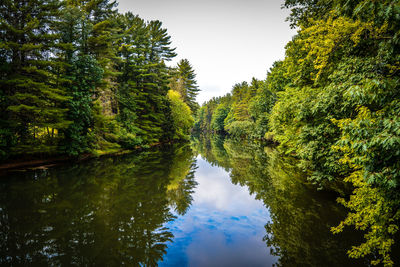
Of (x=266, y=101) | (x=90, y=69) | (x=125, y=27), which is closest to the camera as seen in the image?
(x=90, y=69)

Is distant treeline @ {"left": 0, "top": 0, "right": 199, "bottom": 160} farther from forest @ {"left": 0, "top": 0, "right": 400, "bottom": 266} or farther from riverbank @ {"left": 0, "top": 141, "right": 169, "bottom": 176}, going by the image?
riverbank @ {"left": 0, "top": 141, "right": 169, "bottom": 176}

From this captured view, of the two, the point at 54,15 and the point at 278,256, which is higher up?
the point at 54,15

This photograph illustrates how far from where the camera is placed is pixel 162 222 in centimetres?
632

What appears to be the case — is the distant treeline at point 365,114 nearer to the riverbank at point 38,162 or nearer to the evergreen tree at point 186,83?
the riverbank at point 38,162

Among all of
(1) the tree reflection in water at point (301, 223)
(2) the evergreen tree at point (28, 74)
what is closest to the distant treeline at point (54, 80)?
(2) the evergreen tree at point (28, 74)

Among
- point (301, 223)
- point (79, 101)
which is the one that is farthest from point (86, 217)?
point (79, 101)

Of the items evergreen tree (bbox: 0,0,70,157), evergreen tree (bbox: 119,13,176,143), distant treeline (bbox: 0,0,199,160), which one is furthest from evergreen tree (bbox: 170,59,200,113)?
evergreen tree (bbox: 0,0,70,157)

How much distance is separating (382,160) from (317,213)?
4936mm

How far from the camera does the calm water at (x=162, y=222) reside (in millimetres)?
4562

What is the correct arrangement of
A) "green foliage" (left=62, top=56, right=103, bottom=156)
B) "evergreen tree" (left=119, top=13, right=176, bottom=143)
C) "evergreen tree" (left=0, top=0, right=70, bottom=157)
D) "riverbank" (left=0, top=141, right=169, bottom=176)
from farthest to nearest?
"evergreen tree" (left=119, top=13, right=176, bottom=143), "green foliage" (left=62, top=56, right=103, bottom=156), "riverbank" (left=0, top=141, right=169, bottom=176), "evergreen tree" (left=0, top=0, right=70, bottom=157)

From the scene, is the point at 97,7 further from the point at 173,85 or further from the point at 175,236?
the point at 173,85

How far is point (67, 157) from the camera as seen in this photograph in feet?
47.0

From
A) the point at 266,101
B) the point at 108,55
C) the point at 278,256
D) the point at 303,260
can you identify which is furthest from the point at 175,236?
the point at 266,101

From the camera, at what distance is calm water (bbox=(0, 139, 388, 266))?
15.0 feet
